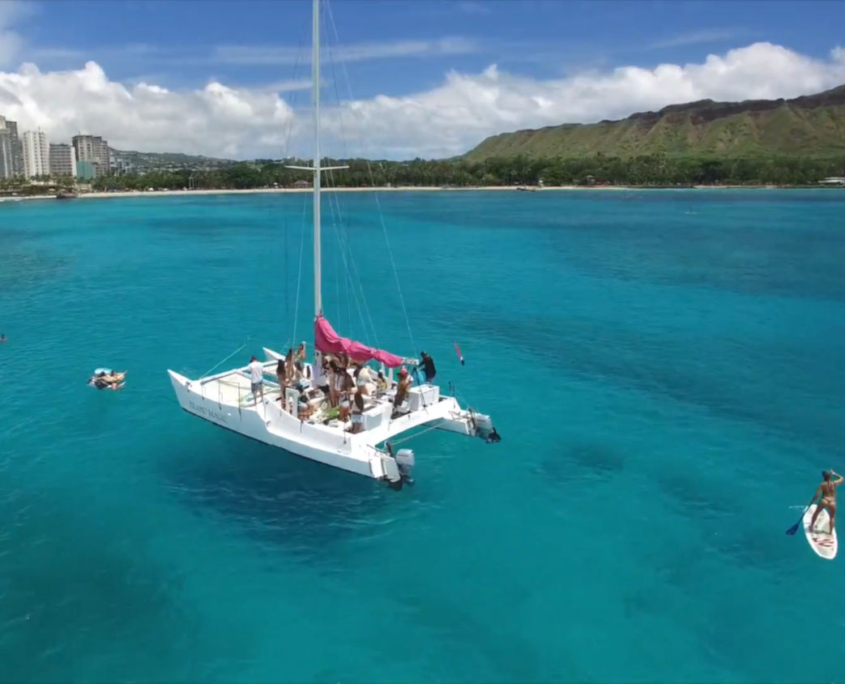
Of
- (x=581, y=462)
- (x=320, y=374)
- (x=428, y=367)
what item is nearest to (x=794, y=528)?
(x=581, y=462)

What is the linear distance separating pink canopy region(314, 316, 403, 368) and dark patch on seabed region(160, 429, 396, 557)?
370cm

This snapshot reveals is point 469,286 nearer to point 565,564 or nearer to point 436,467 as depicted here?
point 436,467

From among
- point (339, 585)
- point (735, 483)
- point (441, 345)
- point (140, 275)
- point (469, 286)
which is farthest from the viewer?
point (140, 275)

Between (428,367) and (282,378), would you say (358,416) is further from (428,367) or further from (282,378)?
(428,367)

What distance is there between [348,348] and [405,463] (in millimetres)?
5107

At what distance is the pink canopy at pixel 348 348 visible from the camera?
74.7 feet

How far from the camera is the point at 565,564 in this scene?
17.2 m

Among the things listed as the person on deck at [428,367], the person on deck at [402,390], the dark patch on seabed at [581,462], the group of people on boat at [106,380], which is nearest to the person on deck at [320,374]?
the person on deck at [402,390]

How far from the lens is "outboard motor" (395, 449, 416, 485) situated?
1984 centimetres

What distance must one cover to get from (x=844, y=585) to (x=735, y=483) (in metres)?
5.12

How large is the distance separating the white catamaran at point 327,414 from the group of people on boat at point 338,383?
2.9 inches

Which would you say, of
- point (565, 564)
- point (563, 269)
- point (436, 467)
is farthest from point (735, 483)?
point (563, 269)

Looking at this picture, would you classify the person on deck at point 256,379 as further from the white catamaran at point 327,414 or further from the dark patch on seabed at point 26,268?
the dark patch on seabed at point 26,268

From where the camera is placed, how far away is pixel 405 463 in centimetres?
1992
